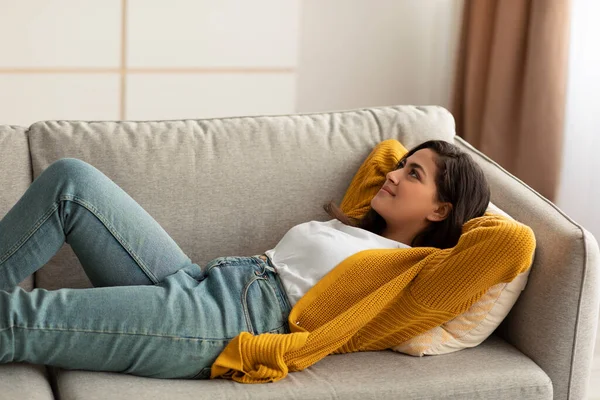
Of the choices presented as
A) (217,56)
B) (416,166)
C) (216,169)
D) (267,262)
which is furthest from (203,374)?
(217,56)

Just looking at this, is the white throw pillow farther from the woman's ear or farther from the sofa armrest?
the woman's ear

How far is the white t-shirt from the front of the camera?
1.97 metres

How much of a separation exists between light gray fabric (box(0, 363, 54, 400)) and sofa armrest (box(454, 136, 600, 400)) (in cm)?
105

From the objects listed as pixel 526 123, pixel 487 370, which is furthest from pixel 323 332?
pixel 526 123

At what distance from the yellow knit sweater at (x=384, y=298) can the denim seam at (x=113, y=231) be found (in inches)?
10.2

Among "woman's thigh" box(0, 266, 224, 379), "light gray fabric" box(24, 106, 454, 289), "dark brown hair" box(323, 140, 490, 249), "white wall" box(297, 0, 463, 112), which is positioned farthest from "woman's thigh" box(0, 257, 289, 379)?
"white wall" box(297, 0, 463, 112)

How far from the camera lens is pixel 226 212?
2.24m

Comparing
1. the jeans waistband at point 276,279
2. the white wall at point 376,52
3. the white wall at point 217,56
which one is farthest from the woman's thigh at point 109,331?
the white wall at point 376,52

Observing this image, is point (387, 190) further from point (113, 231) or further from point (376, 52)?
point (376, 52)

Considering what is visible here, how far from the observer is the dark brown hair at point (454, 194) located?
2.09 m

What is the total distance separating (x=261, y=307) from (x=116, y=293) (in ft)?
1.02

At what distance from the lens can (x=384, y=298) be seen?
6.33 feet

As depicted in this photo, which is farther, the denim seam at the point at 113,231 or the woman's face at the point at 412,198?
the woman's face at the point at 412,198

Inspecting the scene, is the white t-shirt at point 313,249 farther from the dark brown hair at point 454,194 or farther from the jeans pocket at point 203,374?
the jeans pocket at point 203,374
